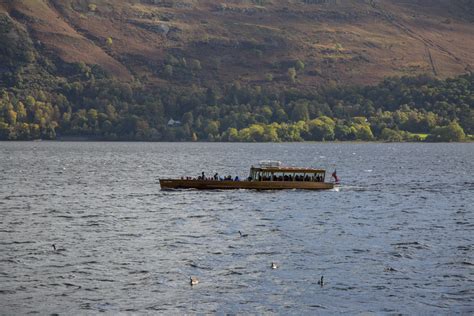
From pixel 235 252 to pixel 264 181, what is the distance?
60.3 metres

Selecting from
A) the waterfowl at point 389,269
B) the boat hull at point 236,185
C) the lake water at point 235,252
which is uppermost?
the waterfowl at point 389,269

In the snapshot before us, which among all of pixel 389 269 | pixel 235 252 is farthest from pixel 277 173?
pixel 389 269

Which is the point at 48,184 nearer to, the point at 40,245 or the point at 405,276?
the point at 40,245

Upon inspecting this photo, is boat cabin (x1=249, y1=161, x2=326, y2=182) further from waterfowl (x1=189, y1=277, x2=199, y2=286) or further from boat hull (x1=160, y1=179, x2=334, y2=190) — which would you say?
waterfowl (x1=189, y1=277, x2=199, y2=286)

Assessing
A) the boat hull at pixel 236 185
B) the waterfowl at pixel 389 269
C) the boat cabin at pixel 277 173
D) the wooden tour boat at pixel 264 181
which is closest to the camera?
the waterfowl at pixel 389 269

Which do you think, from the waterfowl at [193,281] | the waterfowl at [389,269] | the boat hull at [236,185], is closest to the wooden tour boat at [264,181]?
the boat hull at [236,185]

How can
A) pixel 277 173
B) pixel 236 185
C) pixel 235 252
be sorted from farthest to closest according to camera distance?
pixel 277 173
pixel 236 185
pixel 235 252

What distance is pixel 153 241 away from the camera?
295 feet

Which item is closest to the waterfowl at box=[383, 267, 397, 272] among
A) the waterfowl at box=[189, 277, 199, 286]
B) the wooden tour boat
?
the waterfowl at box=[189, 277, 199, 286]

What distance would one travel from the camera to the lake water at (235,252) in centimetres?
6438

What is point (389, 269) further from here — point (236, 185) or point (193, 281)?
point (236, 185)

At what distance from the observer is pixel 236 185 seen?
142 meters

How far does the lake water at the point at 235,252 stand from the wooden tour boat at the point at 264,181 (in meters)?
1.68

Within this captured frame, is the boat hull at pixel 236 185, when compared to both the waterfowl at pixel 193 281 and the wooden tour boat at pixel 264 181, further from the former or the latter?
the waterfowl at pixel 193 281
